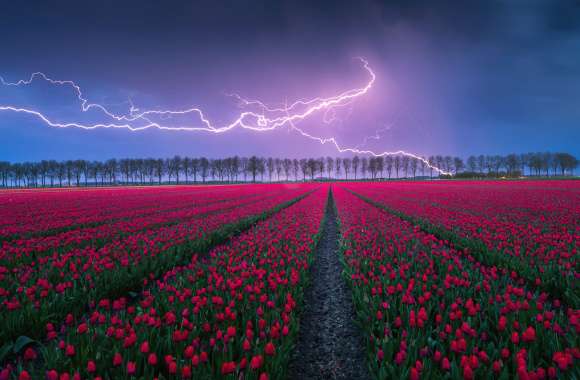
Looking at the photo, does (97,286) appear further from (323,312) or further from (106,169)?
(106,169)

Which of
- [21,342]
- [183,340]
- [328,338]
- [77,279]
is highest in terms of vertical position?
[183,340]

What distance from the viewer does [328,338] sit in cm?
439

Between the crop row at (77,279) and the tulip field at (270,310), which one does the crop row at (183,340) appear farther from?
the crop row at (77,279)

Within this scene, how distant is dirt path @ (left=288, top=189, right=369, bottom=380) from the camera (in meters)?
3.65

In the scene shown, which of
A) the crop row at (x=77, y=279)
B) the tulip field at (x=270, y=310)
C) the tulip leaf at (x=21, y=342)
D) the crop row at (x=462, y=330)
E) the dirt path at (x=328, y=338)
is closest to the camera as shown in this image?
the crop row at (x=462, y=330)

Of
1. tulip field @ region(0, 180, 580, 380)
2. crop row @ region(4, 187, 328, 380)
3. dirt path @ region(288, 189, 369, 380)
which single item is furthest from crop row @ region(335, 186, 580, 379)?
crop row @ region(4, 187, 328, 380)

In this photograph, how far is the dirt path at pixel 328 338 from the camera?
3653 millimetres

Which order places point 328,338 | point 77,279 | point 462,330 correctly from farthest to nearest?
point 77,279 → point 328,338 → point 462,330

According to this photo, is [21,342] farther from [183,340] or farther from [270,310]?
[270,310]

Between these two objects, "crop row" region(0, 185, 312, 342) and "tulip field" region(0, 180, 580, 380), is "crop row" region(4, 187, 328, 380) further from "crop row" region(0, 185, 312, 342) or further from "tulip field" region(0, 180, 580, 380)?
"crop row" region(0, 185, 312, 342)

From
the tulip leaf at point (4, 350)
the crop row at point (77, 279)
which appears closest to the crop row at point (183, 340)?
the tulip leaf at point (4, 350)

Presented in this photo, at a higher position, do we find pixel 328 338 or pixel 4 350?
pixel 4 350

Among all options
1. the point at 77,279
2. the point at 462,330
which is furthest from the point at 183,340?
the point at 77,279

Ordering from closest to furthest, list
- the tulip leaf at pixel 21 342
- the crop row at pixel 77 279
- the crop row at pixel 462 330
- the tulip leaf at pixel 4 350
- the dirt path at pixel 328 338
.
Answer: the crop row at pixel 462 330 → the tulip leaf at pixel 4 350 → the tulip leaf at pixel 21 342 → the dirt path at pixel 328 338 → the crop row at pixel 77 279
